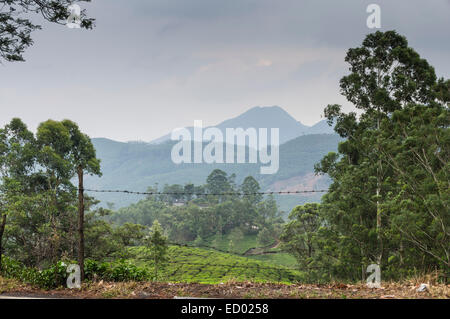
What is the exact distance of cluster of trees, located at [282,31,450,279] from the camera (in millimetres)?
11125

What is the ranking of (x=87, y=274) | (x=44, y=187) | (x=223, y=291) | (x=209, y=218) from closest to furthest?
(x=223, y=291) < (x=87, y=274) < (x=44, y=187) < (x=209, y=218)

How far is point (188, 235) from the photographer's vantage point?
7706cm

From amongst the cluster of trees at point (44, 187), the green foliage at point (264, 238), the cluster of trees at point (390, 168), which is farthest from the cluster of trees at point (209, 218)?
the cluster of trees at point (390, 168)

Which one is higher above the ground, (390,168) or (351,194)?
(390,168)

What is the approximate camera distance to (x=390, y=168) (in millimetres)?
15602

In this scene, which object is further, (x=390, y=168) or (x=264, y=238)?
(x=264, y=238)

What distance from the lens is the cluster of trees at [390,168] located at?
36.5 feet

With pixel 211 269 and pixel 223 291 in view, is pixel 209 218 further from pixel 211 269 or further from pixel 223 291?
pixel 223 291

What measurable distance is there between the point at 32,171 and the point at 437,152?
25196 mm

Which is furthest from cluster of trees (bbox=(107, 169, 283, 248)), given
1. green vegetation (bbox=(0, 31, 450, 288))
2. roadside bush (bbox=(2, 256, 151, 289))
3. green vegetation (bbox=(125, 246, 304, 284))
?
roadside bush (bbox=(2, 256, 151, 289))

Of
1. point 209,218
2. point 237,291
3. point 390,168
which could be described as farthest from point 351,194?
point 209,218

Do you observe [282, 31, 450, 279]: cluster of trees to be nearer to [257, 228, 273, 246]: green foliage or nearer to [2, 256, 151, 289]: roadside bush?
[2, 256, 151, 289]: roadside bush
